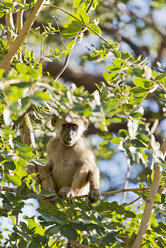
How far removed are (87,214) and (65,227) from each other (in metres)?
0.39

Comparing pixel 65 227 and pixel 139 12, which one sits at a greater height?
pixel 139 12

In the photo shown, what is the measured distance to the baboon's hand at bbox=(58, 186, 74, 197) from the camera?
5.08m

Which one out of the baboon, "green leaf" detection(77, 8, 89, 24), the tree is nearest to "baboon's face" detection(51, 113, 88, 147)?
the baboon

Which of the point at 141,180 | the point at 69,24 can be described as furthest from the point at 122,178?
the point at 69,24

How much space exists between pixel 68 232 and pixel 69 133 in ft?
7.62

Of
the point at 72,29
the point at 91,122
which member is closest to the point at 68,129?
the point at 72,29

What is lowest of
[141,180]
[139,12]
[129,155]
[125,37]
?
[141,180]

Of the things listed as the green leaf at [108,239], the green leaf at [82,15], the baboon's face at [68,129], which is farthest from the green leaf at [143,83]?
the baboon's face at [68,129]

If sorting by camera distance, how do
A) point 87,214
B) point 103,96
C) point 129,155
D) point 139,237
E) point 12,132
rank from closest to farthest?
point 129,155 → point 12,132 → point 103,96 → point 139,237 → point 87,214

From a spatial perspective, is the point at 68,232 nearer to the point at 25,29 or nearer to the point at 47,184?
the point at 25,29

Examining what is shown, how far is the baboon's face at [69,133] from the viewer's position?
5.32 meters

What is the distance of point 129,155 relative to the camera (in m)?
2.57

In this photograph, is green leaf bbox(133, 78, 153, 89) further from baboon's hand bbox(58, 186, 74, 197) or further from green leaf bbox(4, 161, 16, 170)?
baboon's hand bbox(58, 186, 74, 197)

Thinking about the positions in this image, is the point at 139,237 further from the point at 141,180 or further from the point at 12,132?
the point at 12,132
